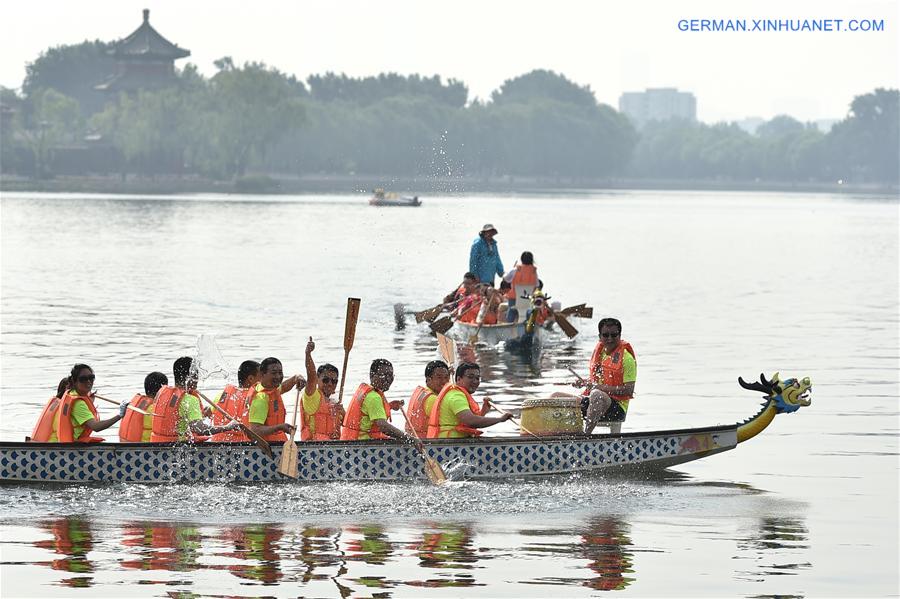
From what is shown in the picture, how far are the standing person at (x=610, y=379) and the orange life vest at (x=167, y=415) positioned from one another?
394cm

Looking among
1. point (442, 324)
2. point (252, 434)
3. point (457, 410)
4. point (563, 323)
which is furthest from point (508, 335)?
point (252, 434)

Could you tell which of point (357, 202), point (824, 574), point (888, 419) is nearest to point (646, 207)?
point (357, 202)

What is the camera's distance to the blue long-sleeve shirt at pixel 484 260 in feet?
87.7

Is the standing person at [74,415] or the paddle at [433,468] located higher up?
the standing person at [74,415]

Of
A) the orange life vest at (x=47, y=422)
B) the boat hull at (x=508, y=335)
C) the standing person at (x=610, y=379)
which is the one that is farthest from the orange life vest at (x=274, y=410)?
the boat hull at (x=508, y=335)

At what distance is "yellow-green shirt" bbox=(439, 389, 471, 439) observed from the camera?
1500 centimetres

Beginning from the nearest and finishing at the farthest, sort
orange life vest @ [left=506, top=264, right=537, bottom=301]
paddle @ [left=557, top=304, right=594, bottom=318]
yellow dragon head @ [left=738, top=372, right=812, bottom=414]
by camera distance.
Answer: yellow dragon head @ [left=738, top=372, right=812, bottom=414] < paddle @ [left=557, top=304, right=594, bottom=318] < orange life vest @ [left=506, top=264, right=537, bottom=301]

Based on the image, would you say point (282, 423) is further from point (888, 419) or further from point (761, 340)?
point (761, 340)

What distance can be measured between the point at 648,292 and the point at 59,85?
14973 cm

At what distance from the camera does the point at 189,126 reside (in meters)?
132

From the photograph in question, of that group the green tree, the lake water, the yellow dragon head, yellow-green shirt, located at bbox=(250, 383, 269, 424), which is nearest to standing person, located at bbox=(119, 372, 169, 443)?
the lake water

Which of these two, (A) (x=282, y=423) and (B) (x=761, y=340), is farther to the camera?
(B) (x=761, y=340)

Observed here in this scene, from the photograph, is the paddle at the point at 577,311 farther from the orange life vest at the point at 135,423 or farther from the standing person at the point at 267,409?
the orange life vest at the point at 135,423

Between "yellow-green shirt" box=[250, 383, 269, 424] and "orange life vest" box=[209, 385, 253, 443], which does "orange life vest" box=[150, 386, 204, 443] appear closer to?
"orange life vest" box=[209, 385, 253, 443]
